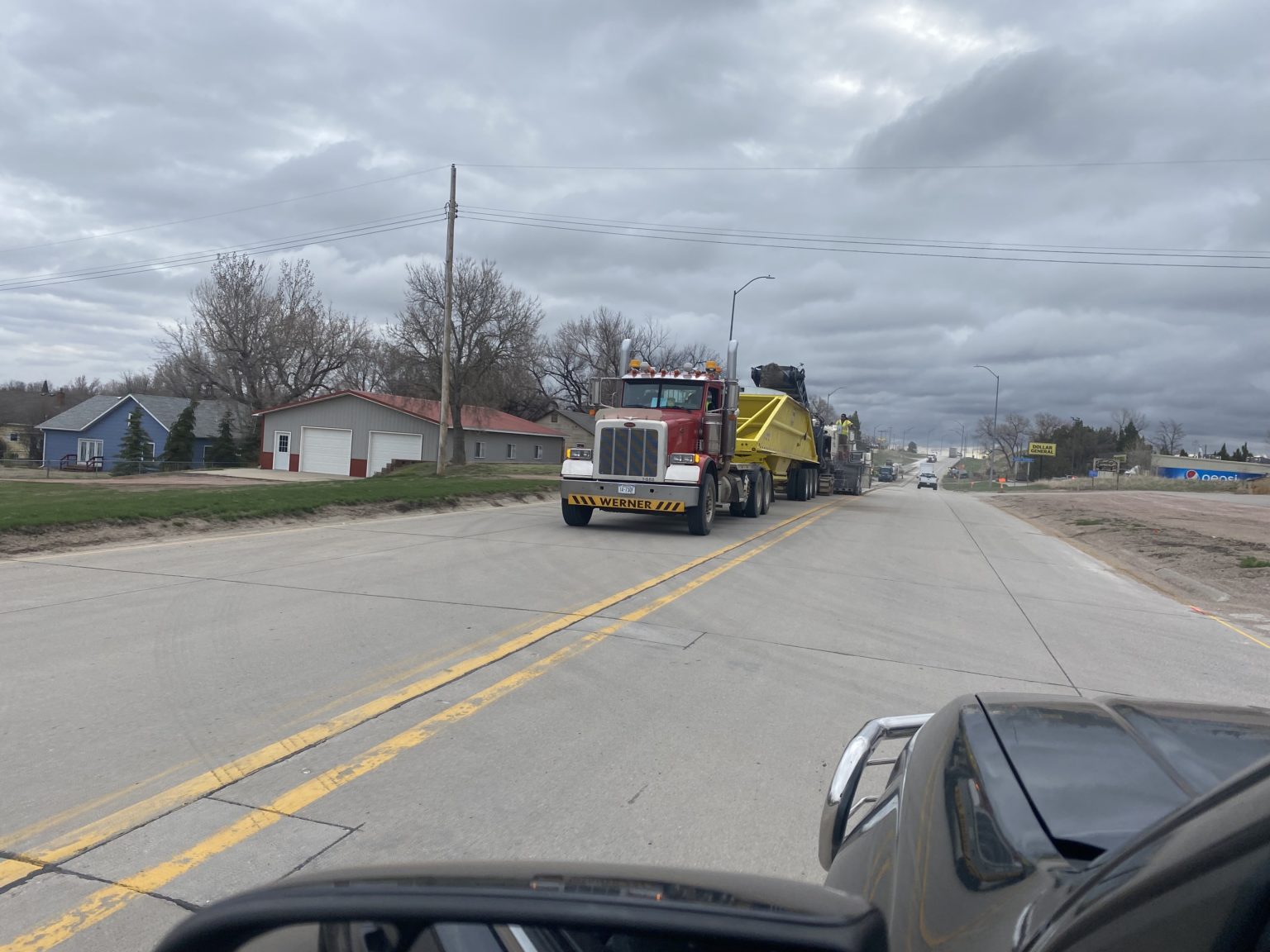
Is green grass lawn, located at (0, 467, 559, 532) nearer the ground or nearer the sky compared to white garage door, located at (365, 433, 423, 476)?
nearer the ground

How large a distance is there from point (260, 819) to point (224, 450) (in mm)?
54987

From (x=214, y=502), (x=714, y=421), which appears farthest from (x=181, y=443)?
(x=714, y=421)

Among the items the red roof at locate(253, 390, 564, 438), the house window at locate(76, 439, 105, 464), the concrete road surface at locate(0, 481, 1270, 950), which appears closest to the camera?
the concrete road surface at locate(0, 481, 1270, 950)

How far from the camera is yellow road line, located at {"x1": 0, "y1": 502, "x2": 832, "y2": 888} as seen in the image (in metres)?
3.44

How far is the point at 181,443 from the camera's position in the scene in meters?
53.4

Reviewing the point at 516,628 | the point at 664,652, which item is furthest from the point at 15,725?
the point at 664,652

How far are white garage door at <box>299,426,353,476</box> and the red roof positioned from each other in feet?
6.13

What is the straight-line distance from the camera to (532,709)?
18.1 feet

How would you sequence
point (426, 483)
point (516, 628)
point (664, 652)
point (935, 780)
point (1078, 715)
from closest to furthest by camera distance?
point (935, 780) < point (1078, 715) < point (664, 652) < point (516, 628) < point (426, 483)

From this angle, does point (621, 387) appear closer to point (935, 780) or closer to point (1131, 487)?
point (935, 780)

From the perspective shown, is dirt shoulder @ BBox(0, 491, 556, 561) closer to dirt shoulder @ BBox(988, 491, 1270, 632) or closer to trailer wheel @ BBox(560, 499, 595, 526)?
trailer wheel @ BBox(560, 499, 595, 526)

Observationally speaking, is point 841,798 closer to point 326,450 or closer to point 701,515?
point 701,515

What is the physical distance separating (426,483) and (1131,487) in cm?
5944

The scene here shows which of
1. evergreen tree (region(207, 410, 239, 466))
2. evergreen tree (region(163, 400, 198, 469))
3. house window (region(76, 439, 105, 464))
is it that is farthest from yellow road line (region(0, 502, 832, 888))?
house window (region(76, 439, 105, 464))
